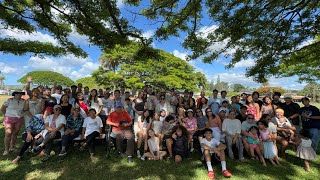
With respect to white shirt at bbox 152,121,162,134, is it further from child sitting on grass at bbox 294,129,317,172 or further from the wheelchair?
child sitting on grass at bbox 294,129,317,172

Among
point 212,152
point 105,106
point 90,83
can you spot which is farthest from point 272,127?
point 90,83

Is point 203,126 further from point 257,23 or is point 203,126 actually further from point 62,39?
point 62,39

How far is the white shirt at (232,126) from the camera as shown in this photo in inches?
246

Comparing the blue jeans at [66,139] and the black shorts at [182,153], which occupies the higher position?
the blue jeans at [66,139]

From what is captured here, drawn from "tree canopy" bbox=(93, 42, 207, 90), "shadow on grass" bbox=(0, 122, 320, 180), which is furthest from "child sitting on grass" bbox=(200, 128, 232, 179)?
"tree canopy" bbox=(93, 42, 207, 90)

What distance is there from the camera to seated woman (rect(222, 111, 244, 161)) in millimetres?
6113

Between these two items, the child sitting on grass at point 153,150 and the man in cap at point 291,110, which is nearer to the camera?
the child sitting on grass at point 153,150

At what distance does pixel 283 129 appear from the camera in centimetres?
642

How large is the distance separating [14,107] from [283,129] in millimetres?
7780

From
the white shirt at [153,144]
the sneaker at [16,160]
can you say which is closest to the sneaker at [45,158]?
the sneaker at [16,160]

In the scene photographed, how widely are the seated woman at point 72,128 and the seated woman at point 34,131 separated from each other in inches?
23.0

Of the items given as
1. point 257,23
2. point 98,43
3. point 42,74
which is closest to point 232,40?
point 257,23

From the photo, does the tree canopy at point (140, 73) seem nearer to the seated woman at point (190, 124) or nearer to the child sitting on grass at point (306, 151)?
the seated woman at point (190, 124)

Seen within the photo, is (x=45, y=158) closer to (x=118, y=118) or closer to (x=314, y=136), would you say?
(x=118, y=118)
